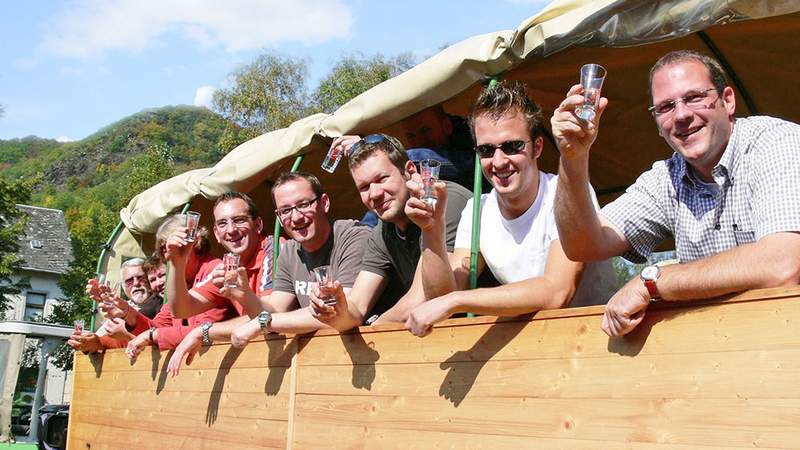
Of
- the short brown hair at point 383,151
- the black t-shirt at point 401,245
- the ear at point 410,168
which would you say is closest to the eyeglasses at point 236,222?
the black t-shirt at point 401,245

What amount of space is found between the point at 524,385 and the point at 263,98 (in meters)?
38.5

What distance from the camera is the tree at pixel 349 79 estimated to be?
39781 mm

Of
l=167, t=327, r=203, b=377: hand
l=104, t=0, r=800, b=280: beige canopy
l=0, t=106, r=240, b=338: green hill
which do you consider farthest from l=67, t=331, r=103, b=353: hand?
l=0, t=106, r=240, b=338: green hill

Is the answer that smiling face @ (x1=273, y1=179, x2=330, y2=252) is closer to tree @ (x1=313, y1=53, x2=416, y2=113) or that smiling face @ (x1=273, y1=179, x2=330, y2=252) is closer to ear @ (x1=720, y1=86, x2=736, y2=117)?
ear @ (x1=720, y1=86, x2=736, y2=117)

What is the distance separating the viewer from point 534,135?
397cm

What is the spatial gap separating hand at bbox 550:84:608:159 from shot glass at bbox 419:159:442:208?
25.2 inches

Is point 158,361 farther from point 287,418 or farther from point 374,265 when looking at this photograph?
point 374,265

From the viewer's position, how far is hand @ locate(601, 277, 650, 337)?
308cm

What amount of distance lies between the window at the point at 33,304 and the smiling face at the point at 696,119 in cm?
5193

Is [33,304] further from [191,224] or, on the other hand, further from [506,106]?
[506,106]

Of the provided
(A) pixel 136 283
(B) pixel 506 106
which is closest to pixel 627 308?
(B) pixel 506 106

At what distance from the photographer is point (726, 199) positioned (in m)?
3.14

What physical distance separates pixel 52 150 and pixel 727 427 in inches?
6220

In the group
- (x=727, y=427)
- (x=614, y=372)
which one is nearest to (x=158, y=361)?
(x=614, y=372)
